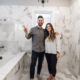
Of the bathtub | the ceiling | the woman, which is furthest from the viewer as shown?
the ceiling

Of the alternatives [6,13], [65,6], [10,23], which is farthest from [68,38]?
[6,13]

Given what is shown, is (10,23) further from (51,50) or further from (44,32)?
(51,50)

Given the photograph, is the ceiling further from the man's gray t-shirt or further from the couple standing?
the man's gray t-shirt

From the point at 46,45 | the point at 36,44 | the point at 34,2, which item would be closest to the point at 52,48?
the point at 46,45

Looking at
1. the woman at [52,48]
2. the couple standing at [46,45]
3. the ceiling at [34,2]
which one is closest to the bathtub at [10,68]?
the couple standing at [46,45]

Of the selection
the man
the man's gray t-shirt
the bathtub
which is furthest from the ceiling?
the bathtub

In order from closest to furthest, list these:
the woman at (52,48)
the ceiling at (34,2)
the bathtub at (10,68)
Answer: the bathtub at (10,68), the woman at (52,48), the ceiling at (34,2)

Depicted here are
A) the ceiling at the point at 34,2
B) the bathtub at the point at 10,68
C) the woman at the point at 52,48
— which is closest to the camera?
the bathtub at the point at 10,68

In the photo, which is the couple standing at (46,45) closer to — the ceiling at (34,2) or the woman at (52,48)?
the woman at (52,48)

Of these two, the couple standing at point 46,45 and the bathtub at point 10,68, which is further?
the couple standing at point 46,45

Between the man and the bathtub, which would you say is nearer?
the bathtub

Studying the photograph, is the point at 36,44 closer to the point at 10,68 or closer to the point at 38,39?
the point at 38,39

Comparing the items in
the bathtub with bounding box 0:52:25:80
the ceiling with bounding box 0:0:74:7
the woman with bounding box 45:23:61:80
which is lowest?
the bathtub with bounding box 0:52:25:80

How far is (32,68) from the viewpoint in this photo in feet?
5.48
